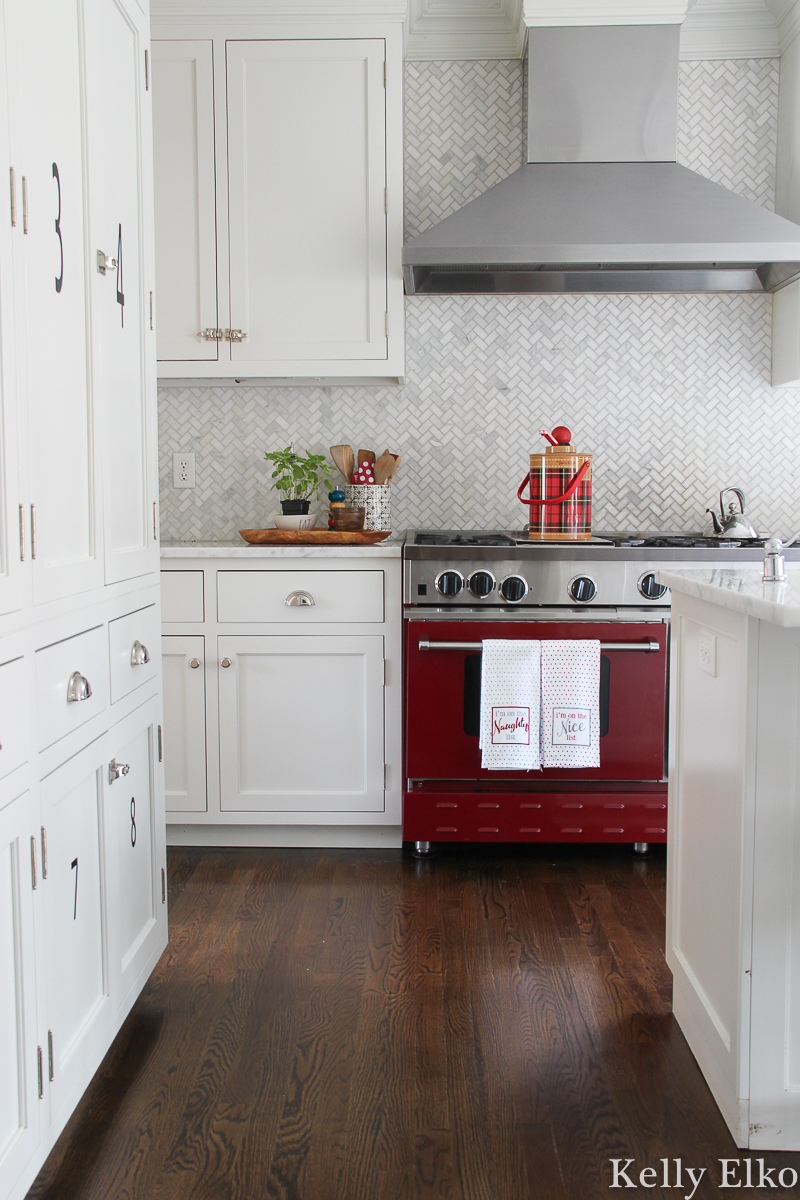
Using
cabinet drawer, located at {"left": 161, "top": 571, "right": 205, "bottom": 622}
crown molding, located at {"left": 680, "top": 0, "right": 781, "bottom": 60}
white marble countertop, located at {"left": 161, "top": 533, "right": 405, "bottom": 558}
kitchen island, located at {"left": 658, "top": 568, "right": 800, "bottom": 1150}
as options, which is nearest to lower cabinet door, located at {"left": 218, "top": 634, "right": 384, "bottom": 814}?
cabinet drawer, located at {"left": 161, "top": 571, "right": 205, "bottom": 622}

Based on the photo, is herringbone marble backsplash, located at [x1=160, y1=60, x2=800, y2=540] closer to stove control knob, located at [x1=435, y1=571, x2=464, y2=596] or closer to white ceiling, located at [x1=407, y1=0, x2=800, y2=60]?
white ceiling, located at [x1=407, y1=0, x2=800, y2=60]

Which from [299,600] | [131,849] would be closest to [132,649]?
[131,849]

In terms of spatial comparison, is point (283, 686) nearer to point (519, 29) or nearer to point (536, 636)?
point (536, 636)

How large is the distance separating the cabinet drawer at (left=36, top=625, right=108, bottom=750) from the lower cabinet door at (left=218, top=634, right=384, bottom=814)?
1.05 m

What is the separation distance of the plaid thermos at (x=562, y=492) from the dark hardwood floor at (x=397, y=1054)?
3.39ft

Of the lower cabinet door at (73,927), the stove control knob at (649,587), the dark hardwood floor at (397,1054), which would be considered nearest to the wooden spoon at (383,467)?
the stove control knob at (649,587)

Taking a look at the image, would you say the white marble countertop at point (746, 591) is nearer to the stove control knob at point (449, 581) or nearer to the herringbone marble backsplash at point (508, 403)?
the stove control knob at point (449, 581)

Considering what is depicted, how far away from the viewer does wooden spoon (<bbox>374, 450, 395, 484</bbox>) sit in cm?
292

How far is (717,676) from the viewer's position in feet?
4.69

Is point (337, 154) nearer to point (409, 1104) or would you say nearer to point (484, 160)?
point (484, 160)

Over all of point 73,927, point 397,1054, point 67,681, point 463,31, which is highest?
point 463,31

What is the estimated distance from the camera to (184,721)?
2.60 meters

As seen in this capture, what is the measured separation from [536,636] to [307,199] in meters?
1.52

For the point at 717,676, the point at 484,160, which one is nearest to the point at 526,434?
the point at 484,160
